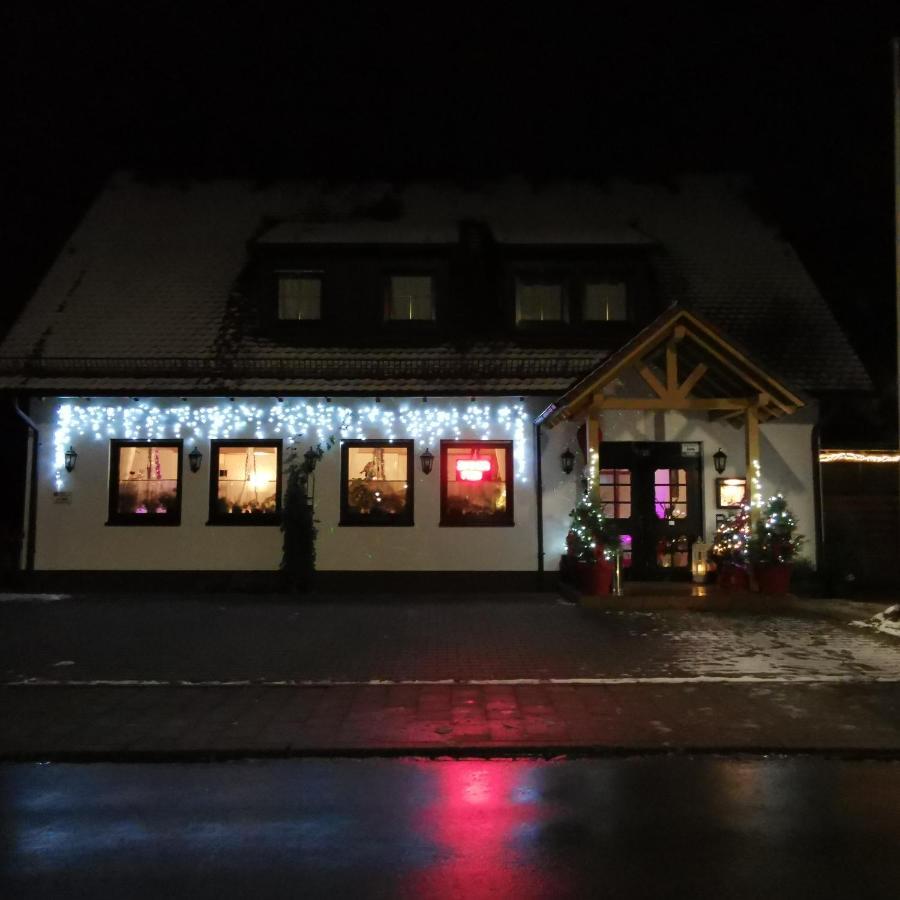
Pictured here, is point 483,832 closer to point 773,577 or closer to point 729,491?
point 773,577

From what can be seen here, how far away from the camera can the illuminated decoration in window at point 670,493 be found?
1545 cm

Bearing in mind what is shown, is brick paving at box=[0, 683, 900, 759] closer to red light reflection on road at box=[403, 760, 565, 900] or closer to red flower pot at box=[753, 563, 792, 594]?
red light reflection on road at box=[403, 760, 565, 900]

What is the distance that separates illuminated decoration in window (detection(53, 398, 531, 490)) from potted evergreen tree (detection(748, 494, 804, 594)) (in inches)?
158

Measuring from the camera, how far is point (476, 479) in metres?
15.2

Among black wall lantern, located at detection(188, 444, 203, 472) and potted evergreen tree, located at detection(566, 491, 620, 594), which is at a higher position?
black wall lantern, located at detection(188, 444, 203, 472)

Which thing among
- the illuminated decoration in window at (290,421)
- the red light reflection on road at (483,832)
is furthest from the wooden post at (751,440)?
the red light reflection on road at (483,832)

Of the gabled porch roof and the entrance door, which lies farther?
the entrance door

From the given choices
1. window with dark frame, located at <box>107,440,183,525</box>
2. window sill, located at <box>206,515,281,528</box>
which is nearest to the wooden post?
window sill, located at <box>206,515,281,528</box>

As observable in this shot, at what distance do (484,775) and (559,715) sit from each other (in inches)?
57.5

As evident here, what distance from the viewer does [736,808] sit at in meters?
5.53

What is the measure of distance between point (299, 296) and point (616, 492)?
22.0 ft

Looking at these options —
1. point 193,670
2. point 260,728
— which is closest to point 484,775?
point 260,728

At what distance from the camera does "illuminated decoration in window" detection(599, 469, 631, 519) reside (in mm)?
15508

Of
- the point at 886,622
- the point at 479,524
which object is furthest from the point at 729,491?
the point at 479,524
